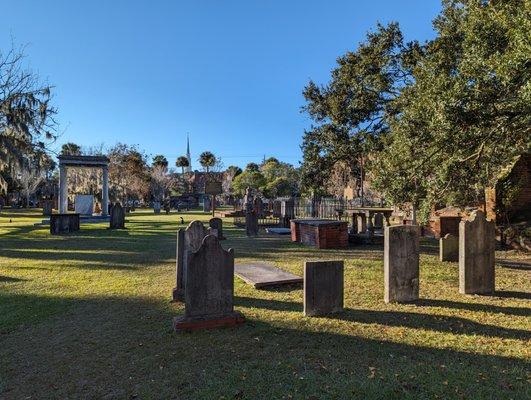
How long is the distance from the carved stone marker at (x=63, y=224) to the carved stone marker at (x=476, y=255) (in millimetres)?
17118

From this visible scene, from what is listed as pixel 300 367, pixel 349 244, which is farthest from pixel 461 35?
pixel 300 367

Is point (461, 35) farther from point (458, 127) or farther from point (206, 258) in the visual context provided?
point (206, 258)

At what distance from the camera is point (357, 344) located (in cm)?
438

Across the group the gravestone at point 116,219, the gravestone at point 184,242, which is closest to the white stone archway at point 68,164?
the gravestone at point 116,219

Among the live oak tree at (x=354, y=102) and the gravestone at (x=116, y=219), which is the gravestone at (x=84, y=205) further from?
the live oak tree at (x=354, y=102)

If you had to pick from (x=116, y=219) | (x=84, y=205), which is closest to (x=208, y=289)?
(x=116, y=219)

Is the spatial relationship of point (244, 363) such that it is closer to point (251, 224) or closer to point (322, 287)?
point (322, 287)

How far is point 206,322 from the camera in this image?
4898 millimetres

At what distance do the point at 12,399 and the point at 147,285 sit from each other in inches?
161

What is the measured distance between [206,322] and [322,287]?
167 cm

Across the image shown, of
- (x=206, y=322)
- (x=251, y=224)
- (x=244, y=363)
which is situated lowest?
(x=244, y=363)

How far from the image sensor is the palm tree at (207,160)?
93.8 m

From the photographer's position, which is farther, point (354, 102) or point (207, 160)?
point (207, 160)

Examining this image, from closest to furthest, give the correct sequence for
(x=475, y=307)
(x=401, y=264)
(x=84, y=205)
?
(x=475, y=307), (x=401, y=264), (x=84, y=205)
